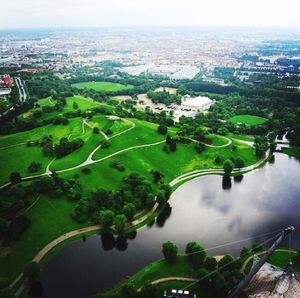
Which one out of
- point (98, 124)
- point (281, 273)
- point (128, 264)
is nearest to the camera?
point (281, 273)

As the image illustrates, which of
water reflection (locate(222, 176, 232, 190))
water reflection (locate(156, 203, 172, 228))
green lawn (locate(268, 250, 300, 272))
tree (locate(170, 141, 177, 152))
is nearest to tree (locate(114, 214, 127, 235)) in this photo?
water reflection (locate(156, 203, 172, 228))

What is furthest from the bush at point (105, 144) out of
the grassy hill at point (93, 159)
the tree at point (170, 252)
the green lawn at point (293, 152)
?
the green lawn at point (293, 152)

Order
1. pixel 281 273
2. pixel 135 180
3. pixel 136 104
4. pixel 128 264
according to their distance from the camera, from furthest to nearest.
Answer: pixel 136 104, pixel 135 180, pixel 128 264, pixel 281 273

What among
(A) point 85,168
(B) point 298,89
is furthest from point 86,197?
(B) point 298,89

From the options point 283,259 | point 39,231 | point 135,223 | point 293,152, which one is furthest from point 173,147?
point 283,259

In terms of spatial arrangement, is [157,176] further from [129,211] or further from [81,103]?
[81,103]

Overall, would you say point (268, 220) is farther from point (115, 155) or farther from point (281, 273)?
point (115, 155)
